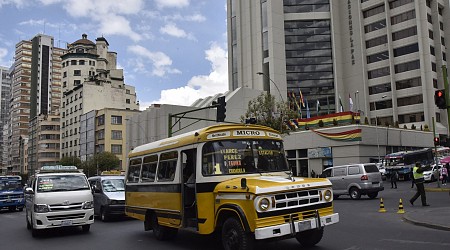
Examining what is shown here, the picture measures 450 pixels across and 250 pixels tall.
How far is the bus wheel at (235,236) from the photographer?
24.5 feet

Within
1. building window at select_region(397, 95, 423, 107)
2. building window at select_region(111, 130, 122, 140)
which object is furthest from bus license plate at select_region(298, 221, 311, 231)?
building window at select_region(111, 130, 122, 140)

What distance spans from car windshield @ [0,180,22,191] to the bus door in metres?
17.6

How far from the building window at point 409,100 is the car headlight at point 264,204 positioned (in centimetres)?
6500

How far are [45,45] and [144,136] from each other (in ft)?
283

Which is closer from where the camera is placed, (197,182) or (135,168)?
(197,182)

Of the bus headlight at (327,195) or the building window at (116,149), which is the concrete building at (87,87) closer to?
the building window at (116,149)

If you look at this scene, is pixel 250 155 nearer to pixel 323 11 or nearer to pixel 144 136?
pixel 144 136

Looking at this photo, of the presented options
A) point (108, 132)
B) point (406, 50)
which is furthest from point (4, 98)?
point (406, 50)

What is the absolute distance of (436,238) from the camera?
9711mm

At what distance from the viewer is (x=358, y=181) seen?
2202 centimetres

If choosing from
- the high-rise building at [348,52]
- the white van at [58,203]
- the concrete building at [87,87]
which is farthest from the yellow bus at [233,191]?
the concrete building at [87,87]

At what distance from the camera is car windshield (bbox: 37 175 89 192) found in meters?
13.0

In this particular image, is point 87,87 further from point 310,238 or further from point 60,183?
point 310,238

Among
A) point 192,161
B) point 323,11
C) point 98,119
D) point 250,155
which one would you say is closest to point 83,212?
point 192,161
